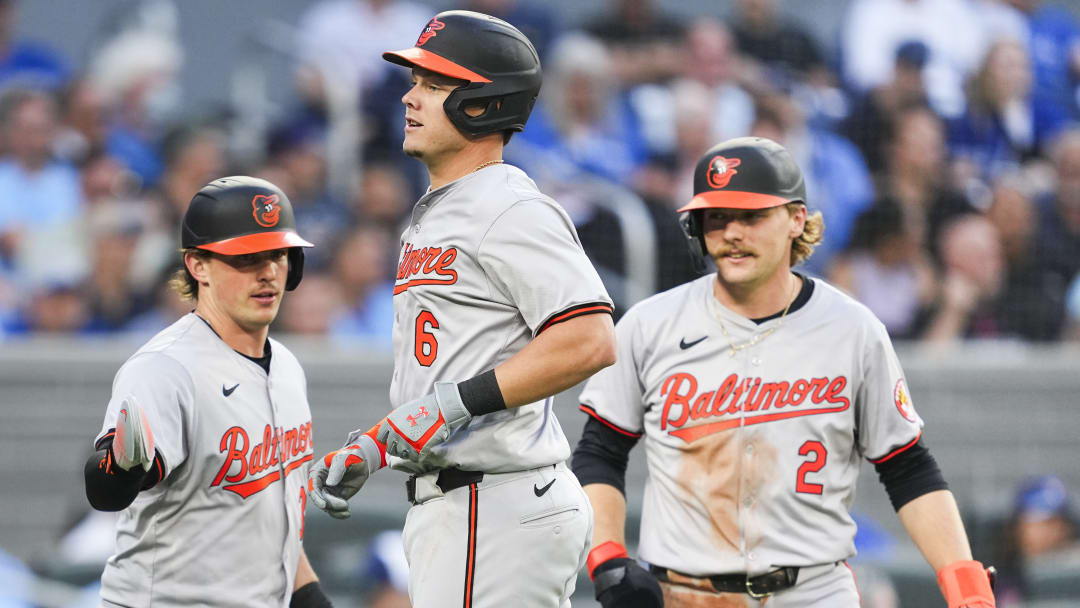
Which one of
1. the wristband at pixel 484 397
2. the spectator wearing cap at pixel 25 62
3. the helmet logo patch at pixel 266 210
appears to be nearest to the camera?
the wristband at pixel 484 397

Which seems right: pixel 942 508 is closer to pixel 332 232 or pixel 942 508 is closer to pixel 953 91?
pixel 332 232

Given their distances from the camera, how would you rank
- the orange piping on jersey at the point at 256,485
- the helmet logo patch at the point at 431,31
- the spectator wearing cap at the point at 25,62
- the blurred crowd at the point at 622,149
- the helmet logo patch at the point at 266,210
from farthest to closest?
the spectator wearing cap at the point at 25,62 → the blurred crowd at the point at 622,149 → the helmet logo patch at the point at 266,210 → the orange piping on jersey at the point at 256,485 → the helmet logo patch at the point at 431,31

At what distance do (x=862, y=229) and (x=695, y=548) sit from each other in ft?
17.6

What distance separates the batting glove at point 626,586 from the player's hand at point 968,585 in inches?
28.5

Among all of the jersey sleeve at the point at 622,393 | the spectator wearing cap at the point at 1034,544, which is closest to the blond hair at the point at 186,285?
the jersey sleeve at the point at 622,393

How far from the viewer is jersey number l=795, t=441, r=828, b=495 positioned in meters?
3.49

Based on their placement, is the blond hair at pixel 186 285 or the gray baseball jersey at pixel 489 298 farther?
the blond hair at pixel 186 285

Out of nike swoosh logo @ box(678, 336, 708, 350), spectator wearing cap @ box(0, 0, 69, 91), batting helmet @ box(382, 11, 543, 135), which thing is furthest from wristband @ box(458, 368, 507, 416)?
spectator wearing cap @ box(0, 0, 69, 91)

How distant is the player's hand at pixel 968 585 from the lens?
337 cm

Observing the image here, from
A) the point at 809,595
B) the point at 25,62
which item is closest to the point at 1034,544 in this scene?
the point at 809,595

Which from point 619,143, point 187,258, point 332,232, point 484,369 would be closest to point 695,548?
point 484,369

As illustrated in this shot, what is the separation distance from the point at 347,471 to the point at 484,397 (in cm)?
33

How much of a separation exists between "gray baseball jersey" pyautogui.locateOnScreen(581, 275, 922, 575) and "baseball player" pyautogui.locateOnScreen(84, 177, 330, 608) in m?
0.94

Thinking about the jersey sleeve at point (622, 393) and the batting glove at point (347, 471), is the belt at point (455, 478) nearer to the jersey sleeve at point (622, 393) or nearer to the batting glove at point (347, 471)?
the batting glove at point (347, 471)
